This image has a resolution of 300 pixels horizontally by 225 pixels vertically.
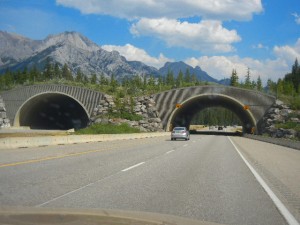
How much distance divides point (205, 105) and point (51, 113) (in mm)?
32492

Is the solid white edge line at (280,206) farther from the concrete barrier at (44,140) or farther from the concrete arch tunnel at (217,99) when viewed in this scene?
the concrete arch tunnel at (217,99)

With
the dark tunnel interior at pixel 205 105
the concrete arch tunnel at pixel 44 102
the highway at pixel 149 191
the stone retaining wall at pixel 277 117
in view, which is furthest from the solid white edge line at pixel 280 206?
the concrete arch tunnel at pixel 44 102

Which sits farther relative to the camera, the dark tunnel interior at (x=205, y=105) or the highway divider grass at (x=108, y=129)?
the dark tunnel interior at (x=205, y=105)

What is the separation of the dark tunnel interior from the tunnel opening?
18.8 metres

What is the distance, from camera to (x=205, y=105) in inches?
3509

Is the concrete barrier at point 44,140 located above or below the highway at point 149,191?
below

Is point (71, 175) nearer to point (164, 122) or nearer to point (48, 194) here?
point (48, 194)

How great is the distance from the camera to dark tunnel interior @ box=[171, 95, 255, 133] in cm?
7419

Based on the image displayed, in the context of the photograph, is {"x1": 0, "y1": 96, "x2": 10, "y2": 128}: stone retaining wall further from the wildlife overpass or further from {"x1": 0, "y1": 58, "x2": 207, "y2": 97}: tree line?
{"x1": 0, "y1": 58, "x2": 207, "y2": 97}: tree line

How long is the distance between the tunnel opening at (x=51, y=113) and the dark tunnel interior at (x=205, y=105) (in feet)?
61.7

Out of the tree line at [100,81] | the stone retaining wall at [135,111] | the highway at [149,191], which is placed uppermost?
the tree line at [100,81]

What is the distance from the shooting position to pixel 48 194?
8.29 m

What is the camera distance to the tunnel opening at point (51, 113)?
77188mm

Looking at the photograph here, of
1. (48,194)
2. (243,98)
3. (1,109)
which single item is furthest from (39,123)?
(48,194)
